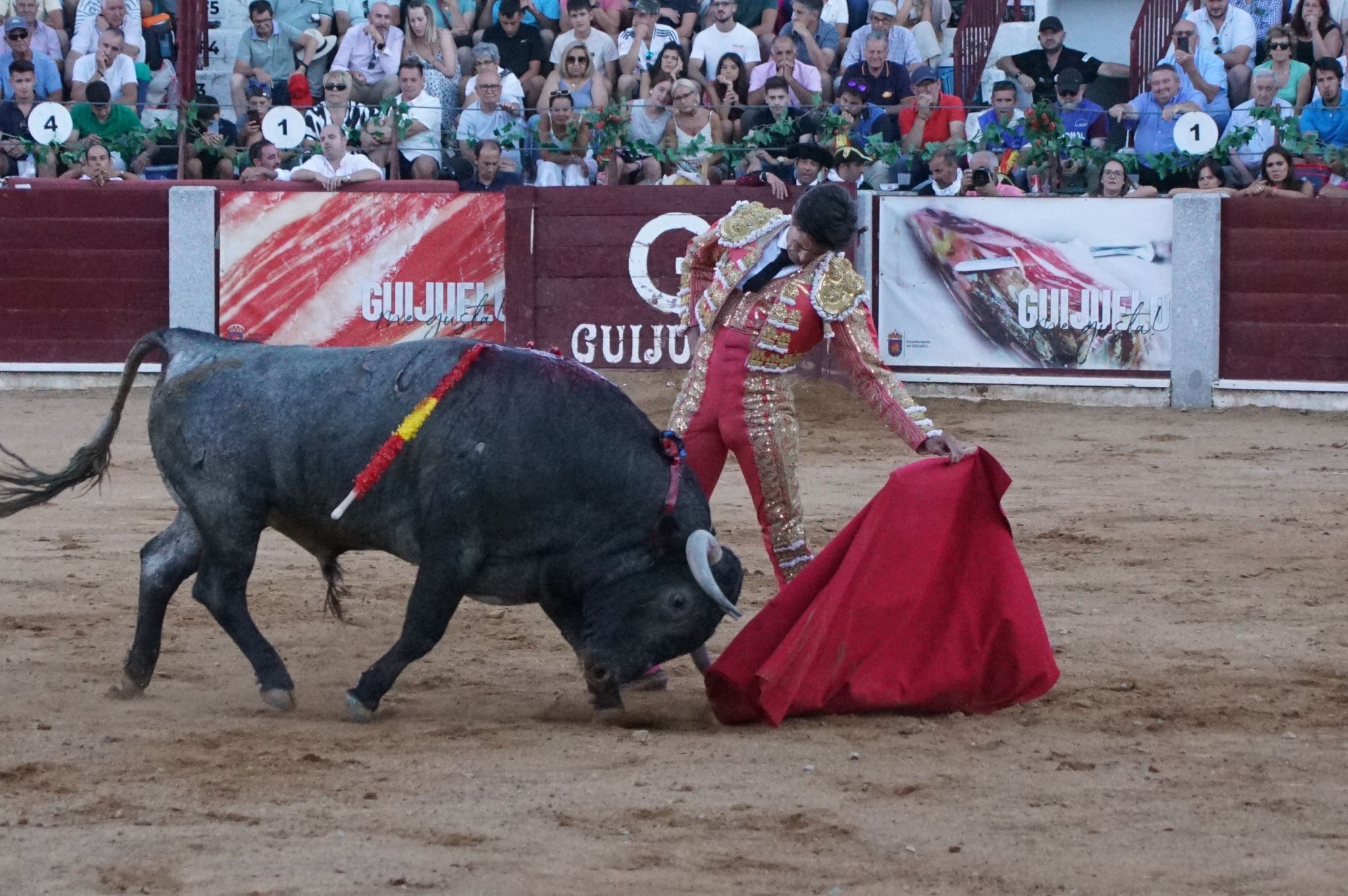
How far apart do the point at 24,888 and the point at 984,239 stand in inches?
287

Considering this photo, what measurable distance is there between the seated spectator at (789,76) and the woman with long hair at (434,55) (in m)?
1.70

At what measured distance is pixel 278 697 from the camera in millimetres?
3998

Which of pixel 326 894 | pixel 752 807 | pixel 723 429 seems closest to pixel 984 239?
pixel 723 429

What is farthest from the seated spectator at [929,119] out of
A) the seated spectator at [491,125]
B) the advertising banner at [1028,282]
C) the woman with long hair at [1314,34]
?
the seated spectator at [491,125]

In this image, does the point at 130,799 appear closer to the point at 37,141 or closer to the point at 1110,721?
the point at 1110,721

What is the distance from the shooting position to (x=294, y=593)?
545 cm

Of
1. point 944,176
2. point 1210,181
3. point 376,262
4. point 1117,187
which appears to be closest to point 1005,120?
point 944,176

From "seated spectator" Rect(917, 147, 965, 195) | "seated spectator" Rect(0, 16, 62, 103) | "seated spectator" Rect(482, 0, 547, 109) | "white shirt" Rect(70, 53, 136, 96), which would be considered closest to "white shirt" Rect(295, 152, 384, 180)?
"seated spectator" Rect(482, 0, 547, 109)

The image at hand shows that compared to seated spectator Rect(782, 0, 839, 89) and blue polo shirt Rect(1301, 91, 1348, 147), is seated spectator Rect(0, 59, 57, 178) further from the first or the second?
blue polo shirt Rect(1301, 91, 1348, 147)

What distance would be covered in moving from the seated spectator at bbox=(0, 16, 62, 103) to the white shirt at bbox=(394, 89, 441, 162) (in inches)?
84.9

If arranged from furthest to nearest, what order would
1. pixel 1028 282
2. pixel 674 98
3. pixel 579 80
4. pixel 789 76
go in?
pixel 579 80 < pixel 789 76 < pixel 674 98 < pixel 1028 282

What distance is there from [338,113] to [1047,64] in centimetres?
396

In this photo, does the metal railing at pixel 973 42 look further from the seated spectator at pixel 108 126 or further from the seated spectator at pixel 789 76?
the seated spectator at pixel 108 126

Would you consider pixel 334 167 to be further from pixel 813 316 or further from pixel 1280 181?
pixel 813 316
